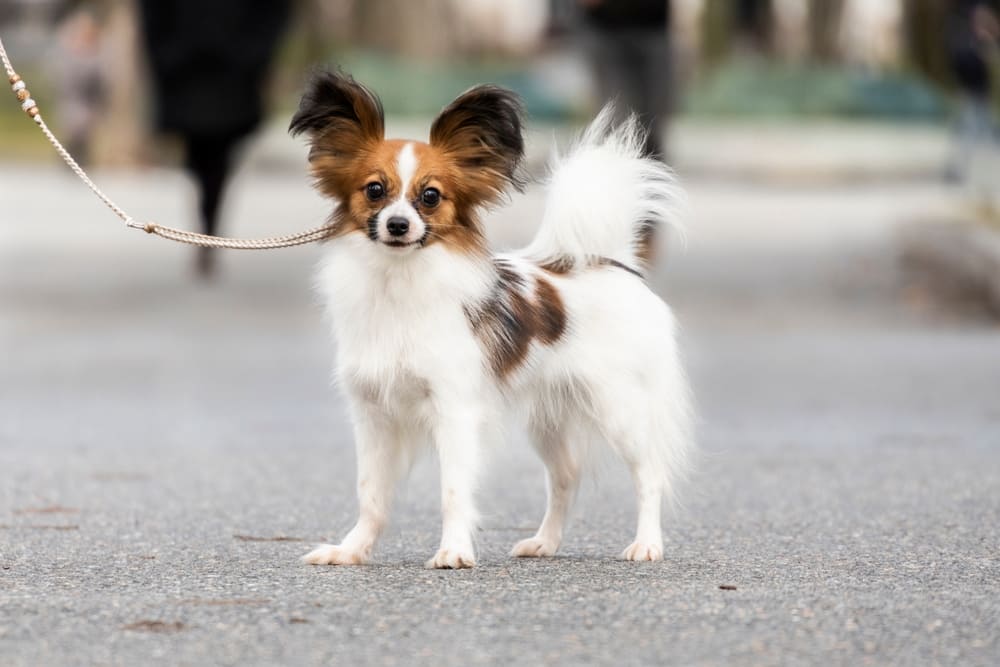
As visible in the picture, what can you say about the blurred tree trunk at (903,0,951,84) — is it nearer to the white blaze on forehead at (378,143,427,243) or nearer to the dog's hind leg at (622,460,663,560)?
the dog's hind leg at (622,460,663,560)

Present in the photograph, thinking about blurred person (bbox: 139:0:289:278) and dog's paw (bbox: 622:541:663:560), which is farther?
blurred person (bbox: 139:0:289:278)

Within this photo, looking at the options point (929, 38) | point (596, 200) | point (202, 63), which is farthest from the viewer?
point (929, 38)

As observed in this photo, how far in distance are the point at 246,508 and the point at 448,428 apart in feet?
5.65

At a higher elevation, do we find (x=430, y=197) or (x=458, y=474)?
(x=430, y=197)

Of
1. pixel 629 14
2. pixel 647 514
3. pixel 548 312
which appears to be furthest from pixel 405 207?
pixel 629 14

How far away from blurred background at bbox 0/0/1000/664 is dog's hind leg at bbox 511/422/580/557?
0.52ft

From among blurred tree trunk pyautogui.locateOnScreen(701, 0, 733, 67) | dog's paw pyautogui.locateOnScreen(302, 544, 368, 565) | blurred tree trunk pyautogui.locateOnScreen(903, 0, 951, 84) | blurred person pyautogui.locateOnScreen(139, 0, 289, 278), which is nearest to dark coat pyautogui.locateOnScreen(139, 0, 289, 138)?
blurred person pyautogui.locateOnScreen(139, 0, 289, 278)

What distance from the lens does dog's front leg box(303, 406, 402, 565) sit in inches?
235

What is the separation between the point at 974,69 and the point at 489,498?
15.3m

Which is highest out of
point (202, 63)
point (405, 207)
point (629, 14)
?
point (629, 14)

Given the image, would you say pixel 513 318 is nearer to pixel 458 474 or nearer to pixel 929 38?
pixel 458 474

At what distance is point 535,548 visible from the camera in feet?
20.6

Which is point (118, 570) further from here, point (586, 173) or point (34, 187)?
point (34, 187)

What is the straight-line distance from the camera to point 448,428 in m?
5.86
